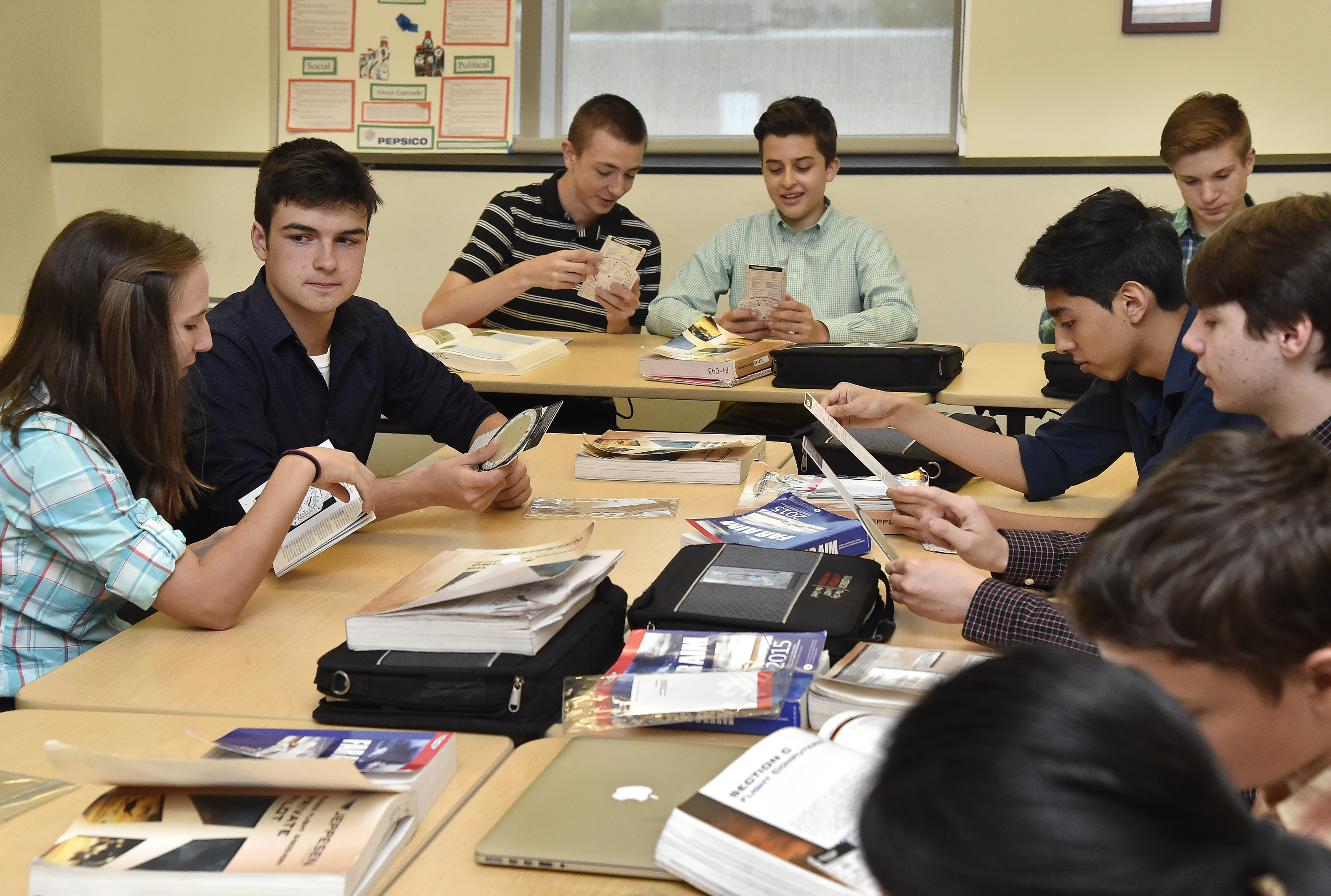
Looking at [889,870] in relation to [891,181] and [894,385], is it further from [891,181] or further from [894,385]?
[891,181]

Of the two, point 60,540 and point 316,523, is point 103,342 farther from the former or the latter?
point 316,523

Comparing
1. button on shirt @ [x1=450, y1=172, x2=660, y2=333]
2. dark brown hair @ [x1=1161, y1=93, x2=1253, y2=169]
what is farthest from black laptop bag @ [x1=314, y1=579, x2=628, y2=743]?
dark brown hair @ [x1=1161, y1=93, x2=1253, y2=169]

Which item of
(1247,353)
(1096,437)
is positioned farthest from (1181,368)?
(1247,353)

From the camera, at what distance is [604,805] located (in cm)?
103

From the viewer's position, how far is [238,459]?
1946 millimetres

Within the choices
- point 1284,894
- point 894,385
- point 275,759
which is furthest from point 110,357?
point 894,385

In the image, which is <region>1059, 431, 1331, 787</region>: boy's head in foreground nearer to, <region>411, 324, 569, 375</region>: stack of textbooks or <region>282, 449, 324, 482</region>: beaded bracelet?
<region>282, 449, 324, 482</region>: beaded bracelet

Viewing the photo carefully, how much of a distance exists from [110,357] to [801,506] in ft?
3.50

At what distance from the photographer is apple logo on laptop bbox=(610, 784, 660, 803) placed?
1036 millimetres

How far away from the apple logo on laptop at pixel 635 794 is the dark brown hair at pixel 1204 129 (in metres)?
3.17

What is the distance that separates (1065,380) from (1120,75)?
82.5 inches

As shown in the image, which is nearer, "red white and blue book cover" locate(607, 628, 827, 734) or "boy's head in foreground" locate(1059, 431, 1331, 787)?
"boy's head in foreground" locate(1059, 431, 1331, 787)

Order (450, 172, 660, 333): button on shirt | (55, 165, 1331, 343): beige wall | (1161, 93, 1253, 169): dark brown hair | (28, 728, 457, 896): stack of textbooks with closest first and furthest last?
1. (28, 728, 457, 896): stack of textbooks
2. (1161, 93, 1253, 169): dark brown hair
3. (450, 172, 660, 333): button on shirt
4. (55, 165, 1331, 343): beige wall

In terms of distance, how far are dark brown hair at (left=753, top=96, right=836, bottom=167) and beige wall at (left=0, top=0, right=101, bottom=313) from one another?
321 centimetres
